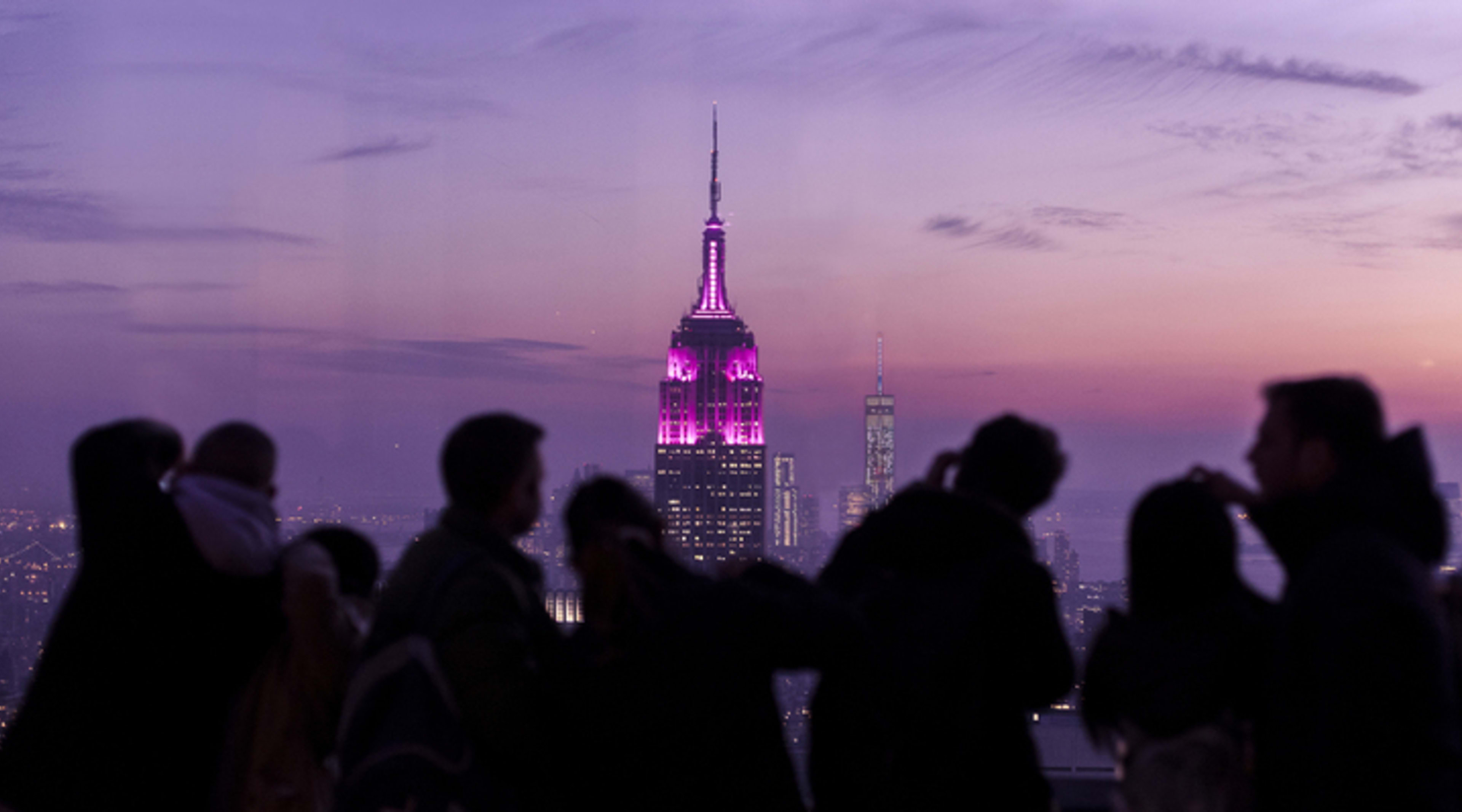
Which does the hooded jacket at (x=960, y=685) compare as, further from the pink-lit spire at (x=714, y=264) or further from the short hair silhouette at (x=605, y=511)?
the pink-lit spire at (x=714, y=264)

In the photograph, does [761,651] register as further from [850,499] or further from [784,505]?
[784,505]

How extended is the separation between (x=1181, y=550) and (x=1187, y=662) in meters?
0.24

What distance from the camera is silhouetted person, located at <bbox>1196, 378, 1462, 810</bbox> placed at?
7.14 ft

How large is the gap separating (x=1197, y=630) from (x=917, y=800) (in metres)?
0.75

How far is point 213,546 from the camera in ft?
9.96

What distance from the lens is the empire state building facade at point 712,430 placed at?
331 feet

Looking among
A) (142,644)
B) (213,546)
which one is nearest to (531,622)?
(213,546)

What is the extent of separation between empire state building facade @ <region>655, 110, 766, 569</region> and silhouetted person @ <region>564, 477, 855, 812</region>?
8771 cm

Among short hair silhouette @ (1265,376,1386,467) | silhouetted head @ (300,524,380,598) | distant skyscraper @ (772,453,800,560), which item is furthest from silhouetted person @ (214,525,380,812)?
distant skyscraper @ (772,453,800,560)

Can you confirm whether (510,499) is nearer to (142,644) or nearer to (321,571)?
(321,571)

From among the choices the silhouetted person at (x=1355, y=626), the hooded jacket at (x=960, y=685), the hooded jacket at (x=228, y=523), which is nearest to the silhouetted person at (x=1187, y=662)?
the silhouetted person at (x=1355, y=626)

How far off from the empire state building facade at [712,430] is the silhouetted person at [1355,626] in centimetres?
8783

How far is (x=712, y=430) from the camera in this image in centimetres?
11738

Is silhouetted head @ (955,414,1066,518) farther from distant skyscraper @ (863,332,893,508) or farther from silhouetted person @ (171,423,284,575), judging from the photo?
distant skyscraper @ (863,332,893,508)
